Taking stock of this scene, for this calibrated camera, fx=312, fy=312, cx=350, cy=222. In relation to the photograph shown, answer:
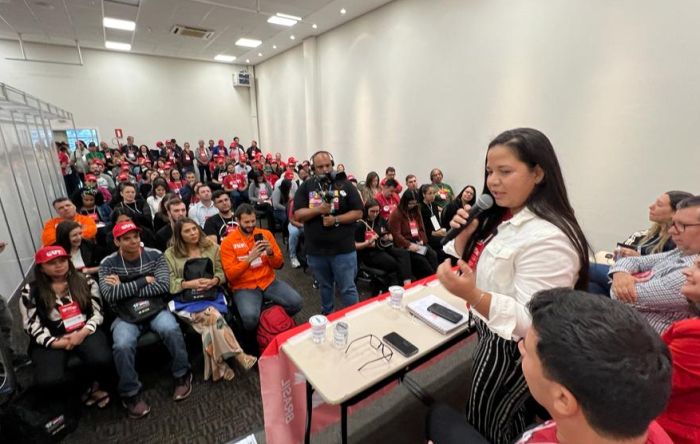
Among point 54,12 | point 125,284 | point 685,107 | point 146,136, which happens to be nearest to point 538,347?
point 125,284

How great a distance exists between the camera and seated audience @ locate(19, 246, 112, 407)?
6.56 ft

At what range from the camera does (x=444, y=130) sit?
5.98 meters

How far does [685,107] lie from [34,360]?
6125mm

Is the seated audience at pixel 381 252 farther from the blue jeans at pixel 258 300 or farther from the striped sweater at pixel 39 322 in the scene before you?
the striped sweater at pixel 39 322

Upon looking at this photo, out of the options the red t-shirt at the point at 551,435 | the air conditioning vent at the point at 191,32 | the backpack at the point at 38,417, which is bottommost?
the backpack at the point at 38,417

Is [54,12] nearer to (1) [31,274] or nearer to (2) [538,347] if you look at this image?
(1) [31,274]

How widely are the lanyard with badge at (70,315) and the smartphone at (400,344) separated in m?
2.16

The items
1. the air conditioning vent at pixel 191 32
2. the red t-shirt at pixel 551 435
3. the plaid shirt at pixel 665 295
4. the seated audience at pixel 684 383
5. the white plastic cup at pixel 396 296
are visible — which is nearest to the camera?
the red t-shirt at pixel 551 435

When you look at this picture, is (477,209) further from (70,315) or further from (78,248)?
(78,248)

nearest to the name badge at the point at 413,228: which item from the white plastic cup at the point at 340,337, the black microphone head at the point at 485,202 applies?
the white plastic cup at the point at 340,337

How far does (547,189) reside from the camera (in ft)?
3.49

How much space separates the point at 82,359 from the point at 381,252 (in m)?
2.74

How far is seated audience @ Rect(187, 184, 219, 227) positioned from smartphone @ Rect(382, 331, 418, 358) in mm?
3344

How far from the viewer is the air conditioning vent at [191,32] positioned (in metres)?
7.94
